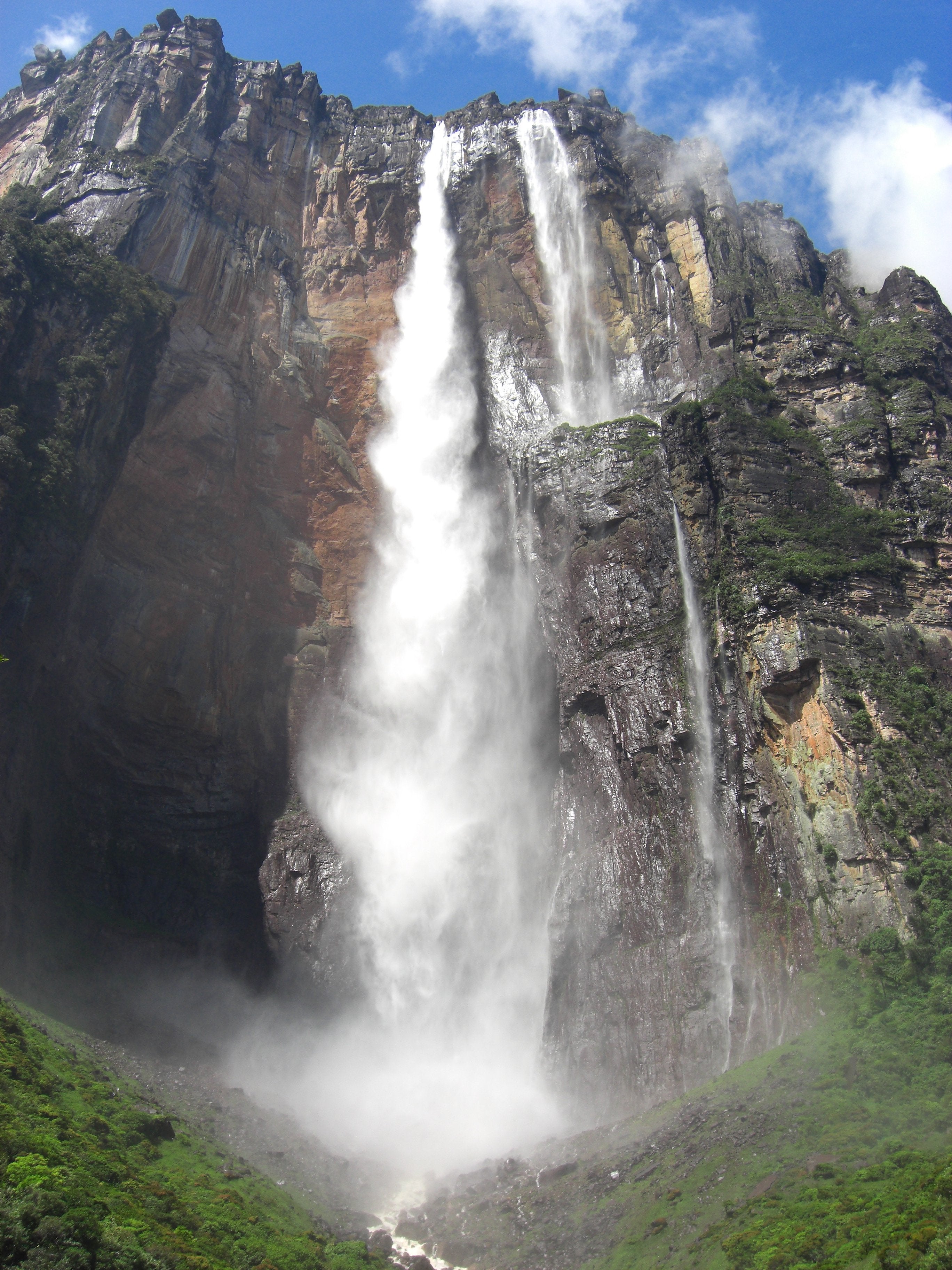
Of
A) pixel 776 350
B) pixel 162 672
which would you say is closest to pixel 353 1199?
pixel 162 672

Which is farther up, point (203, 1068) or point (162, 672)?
point (162, 672)

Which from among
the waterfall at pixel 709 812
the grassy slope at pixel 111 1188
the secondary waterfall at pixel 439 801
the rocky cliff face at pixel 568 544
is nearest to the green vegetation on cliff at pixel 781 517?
the rocky cliff face at pixel 568 544

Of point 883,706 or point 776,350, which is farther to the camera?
point 776,350

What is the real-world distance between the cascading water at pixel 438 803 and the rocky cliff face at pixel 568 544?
51.8 inches

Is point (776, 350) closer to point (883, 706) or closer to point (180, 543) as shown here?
point (883, 706)

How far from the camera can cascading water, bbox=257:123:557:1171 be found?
24.9m

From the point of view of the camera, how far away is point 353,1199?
20547 mm

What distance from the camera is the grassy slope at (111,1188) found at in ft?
33.3

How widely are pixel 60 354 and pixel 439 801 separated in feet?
66.1

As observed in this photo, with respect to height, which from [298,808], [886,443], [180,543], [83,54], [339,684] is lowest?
[298,808]

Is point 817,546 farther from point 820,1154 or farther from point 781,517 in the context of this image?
point 820,1154

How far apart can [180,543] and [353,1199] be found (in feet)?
70.6

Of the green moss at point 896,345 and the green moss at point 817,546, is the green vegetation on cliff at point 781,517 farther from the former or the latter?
the green moss at point 896,345

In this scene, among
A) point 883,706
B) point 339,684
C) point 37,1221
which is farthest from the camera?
point 339,684
